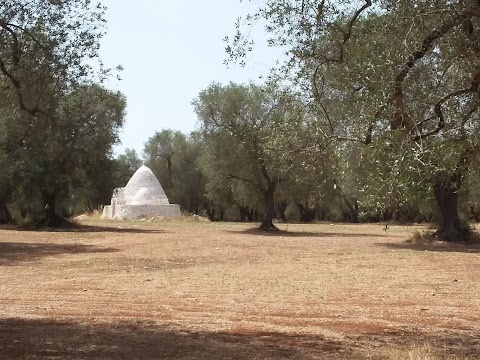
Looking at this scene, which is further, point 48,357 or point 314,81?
point 314,81

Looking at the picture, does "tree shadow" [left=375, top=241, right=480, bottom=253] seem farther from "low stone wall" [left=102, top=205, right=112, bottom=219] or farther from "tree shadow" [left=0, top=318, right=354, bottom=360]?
"low stone wall" [left=102, top=205, right=112, bottom=219]

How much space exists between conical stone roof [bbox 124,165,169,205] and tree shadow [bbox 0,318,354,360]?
53.3 metres

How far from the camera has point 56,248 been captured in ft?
87.6

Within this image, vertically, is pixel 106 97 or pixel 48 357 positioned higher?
pixel 106 97

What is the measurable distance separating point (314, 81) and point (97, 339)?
4422 mm

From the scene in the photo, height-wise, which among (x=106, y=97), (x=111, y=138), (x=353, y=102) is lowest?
(x=353, y=102)

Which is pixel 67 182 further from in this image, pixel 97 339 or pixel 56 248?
pixel 97 339

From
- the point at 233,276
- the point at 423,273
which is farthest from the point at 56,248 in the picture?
the point at 423,273

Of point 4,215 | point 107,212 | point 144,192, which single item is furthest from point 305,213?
point 4,215

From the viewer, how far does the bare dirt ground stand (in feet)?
26.7

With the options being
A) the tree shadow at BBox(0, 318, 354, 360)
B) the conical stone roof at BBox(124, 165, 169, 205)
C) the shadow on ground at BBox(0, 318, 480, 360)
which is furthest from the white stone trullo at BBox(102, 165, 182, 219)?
the tree shadow at BBox(0, 318, 354, 360)

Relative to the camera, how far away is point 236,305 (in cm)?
1217

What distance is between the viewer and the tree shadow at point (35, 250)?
2223cm

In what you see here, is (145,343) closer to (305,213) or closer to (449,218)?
(449,218)
